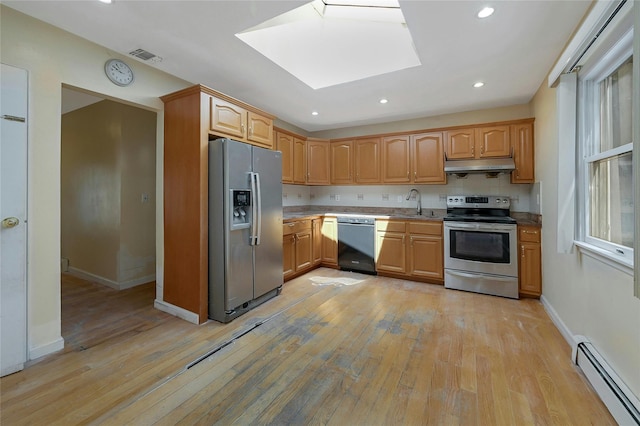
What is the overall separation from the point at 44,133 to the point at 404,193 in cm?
438

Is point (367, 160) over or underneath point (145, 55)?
underneath

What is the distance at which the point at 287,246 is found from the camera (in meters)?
3.82

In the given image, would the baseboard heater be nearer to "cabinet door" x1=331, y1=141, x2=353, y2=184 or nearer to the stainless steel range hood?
the stainless steel range hood

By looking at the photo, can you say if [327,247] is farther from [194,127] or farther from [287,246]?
[194,127]

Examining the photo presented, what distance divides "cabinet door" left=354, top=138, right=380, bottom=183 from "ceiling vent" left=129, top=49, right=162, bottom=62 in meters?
3.04

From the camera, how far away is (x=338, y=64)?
3016mm

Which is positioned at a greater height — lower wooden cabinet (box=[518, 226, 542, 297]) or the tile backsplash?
the tile backsplash

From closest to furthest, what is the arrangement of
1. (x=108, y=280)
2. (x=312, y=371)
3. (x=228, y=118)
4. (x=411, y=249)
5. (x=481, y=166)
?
(x=312, y=371) → (x=228, y=118) → (x=481, y=166) → (x=108, y=280) → (x=411, y=249)

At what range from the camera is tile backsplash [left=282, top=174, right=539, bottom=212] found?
3.81 metres

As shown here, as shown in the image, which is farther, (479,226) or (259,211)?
(479,226)

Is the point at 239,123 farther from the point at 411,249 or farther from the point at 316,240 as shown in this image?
the point at 411,249

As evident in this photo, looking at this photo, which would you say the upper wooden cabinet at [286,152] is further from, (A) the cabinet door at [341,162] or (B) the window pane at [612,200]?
(B) the window pane at [612,200]

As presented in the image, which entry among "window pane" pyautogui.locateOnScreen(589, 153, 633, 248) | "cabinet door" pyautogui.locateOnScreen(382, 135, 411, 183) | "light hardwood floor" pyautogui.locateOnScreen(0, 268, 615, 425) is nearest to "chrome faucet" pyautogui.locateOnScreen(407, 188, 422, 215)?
"cabinet door" pyautogui.locateOnScreen(382, 135, 411, 183)

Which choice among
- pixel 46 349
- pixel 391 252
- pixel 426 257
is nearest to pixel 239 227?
pixel 46 349
